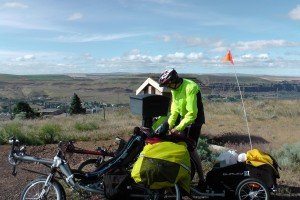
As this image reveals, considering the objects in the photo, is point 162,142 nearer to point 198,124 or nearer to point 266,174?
point 198,124

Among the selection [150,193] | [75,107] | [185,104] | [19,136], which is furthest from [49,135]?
[75,107]

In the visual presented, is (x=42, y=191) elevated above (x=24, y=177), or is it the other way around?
(x=42, y=191)

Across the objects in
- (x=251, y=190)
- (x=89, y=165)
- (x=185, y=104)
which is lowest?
(x=89, y=165)

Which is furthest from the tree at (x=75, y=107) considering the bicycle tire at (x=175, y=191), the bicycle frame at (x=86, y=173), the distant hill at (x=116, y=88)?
the bicycle tire at (x=175, y=191)

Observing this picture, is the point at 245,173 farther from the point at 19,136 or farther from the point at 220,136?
the point at 220,136

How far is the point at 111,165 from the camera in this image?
530cm

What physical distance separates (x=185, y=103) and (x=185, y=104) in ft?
0.06

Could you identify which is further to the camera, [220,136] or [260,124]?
[260,124]

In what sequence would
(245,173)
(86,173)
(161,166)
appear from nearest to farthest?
(161,166), (86,173), (245,173)

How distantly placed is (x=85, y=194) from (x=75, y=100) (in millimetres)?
30441

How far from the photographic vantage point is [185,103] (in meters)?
5.60

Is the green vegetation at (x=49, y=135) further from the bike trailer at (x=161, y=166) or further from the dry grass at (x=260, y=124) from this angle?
the bike trailer at (x=161, y=166)

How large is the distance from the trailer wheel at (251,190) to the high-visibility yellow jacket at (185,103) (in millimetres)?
1114

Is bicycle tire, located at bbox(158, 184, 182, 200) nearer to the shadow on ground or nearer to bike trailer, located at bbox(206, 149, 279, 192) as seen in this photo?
bike trailer, located at bbox(206, 149, 279, 192)
